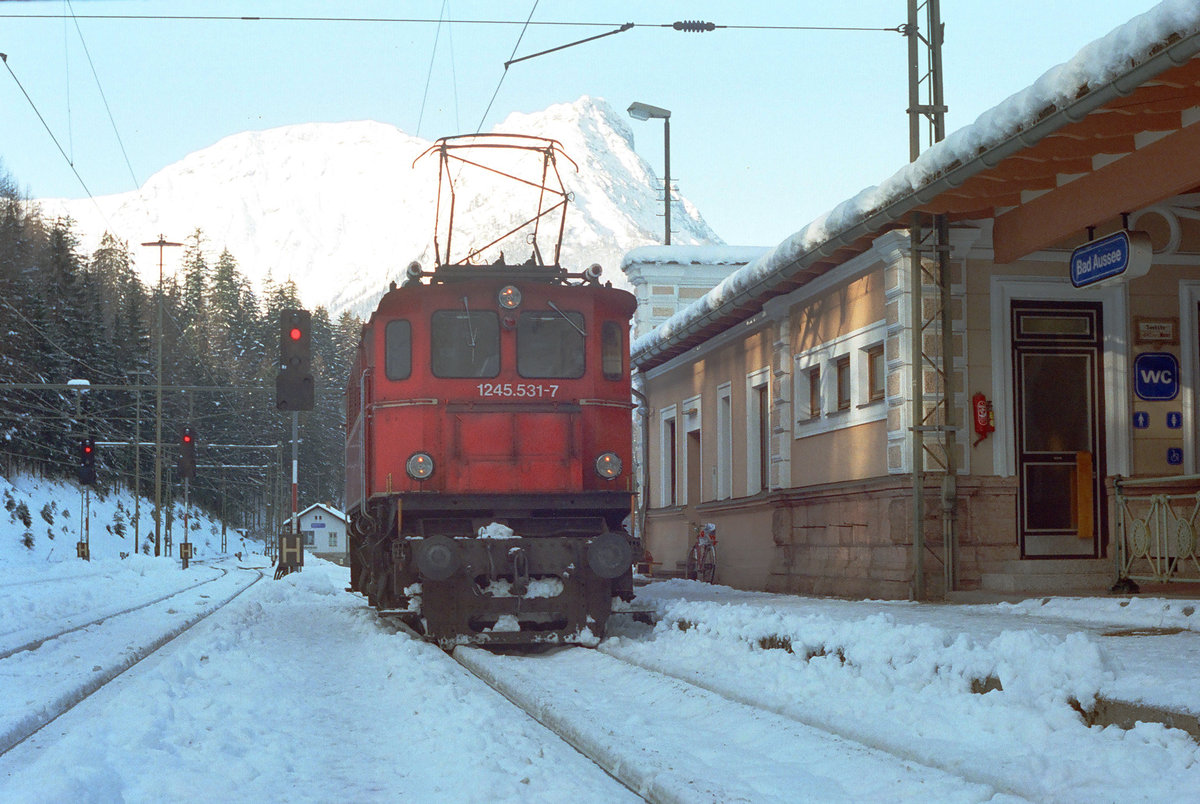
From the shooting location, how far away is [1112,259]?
13.4 m

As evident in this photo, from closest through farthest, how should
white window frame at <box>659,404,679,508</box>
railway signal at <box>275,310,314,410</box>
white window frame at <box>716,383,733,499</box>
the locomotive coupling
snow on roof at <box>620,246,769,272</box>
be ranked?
the locomotive coupling → railway signal at <box>275,310,314,410</box> → white window frame at <box>716,383,733,499</box> → white window frame at <box>659,404,679,508</box> → snow on roof at <box>620,246,769,272</box>

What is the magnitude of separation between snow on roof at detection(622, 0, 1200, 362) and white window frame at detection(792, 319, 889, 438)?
1262 millimetres

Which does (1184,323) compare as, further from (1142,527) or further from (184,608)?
(184,608)

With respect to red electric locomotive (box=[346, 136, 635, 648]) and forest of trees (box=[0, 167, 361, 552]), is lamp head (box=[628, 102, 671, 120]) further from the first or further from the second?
red electric locomotive (box=[346, 136, 635, 648])

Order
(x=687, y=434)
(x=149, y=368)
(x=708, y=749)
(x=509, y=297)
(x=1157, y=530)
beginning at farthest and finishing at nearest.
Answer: (x=149, y=368), (x=687, y=434), (x=509, y=297), (x=1157, y=530), (x=708, y=749)

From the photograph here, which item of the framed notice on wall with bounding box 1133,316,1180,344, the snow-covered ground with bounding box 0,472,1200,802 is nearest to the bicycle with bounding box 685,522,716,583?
the framed notice on wall with bounding box 1133,316,1180,344

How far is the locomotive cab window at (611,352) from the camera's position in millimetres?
13344

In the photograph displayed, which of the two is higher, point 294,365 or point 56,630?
point 294,365

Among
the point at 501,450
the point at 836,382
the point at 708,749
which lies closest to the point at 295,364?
the point at 501,450

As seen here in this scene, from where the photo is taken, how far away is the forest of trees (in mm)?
62812

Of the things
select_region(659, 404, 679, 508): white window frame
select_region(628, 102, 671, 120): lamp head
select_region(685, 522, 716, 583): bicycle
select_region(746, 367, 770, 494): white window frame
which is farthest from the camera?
select_region(628, 102, 671, 120): lamp head

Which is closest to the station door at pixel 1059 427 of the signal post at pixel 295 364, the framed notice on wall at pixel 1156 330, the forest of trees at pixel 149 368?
the framed notice on wall at pixel 1156 330

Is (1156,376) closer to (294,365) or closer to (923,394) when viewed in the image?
(923,394)

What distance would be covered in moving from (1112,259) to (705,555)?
1079cm
